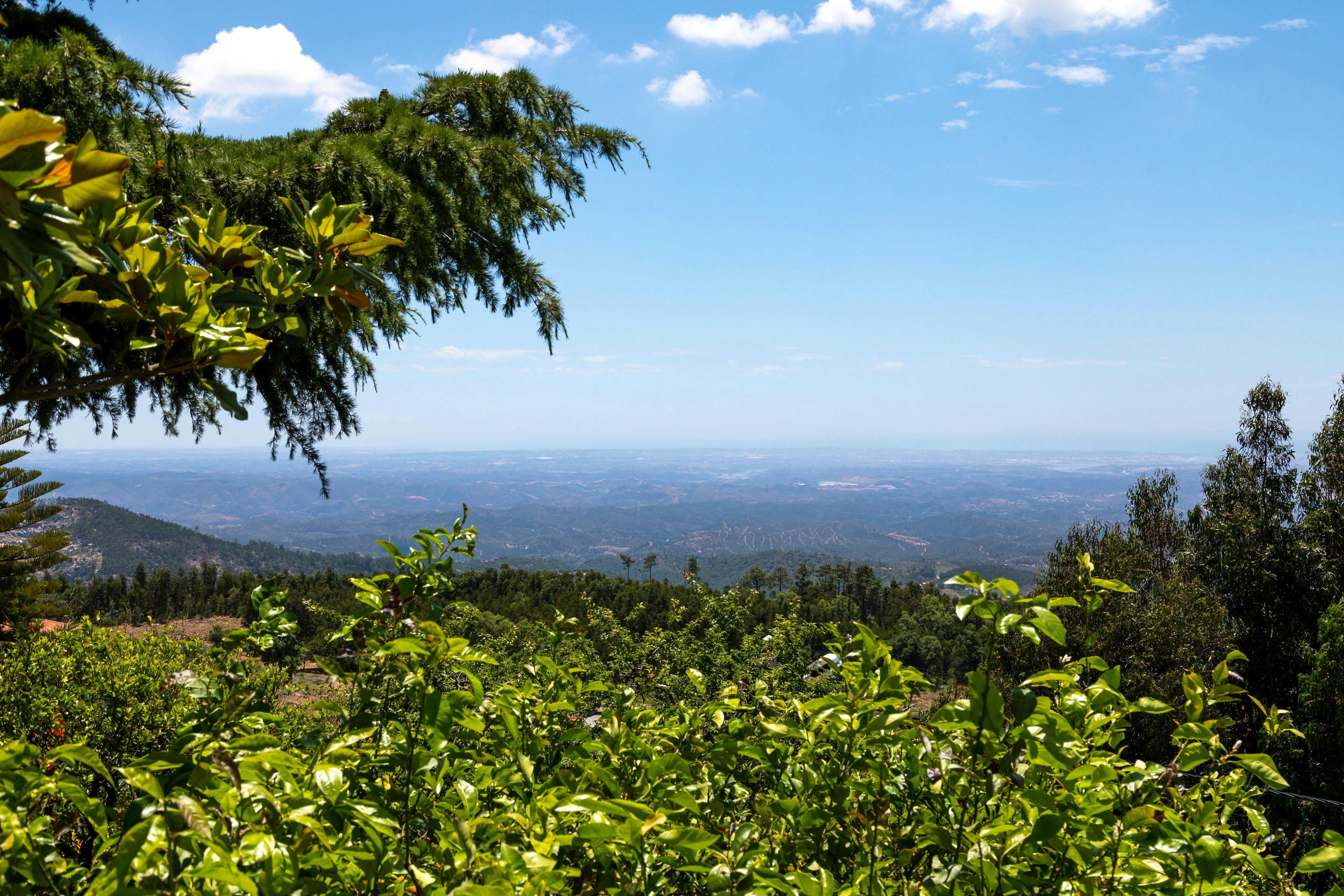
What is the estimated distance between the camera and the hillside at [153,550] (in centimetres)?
15700

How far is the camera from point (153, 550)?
6501 inches

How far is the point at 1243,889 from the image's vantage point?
133 cm

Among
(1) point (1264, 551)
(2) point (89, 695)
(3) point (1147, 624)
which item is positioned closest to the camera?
(2) point (89, 695)

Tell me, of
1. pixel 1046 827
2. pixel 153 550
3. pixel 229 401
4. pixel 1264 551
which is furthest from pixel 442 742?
→ pixel 153 550

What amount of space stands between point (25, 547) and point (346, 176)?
33.6 ft

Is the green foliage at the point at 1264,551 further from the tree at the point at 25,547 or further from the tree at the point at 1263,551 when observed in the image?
the tree at the point at 25,547

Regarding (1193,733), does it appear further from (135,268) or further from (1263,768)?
(135,268)

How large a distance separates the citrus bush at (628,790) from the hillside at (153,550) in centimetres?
16499

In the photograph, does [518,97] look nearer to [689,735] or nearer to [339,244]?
[339,244]

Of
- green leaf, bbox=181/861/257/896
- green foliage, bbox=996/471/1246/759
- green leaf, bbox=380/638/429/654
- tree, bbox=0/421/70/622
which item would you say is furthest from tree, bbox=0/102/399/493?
green foliage, bbox=996/471/1246/759

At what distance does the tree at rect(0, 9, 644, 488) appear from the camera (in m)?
2.73

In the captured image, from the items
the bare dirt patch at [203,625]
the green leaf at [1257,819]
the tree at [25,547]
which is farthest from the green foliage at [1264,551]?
the bare dirt patch at [203,625]

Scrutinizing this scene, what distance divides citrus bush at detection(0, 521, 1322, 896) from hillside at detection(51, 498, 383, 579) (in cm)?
16499

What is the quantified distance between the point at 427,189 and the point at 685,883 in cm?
348
